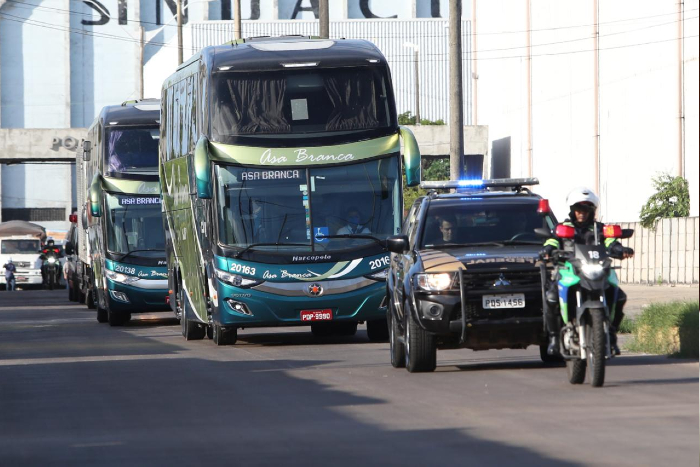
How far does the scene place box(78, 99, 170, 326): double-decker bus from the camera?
2948 cm

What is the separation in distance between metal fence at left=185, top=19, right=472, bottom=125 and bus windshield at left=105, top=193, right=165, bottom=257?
56987mm

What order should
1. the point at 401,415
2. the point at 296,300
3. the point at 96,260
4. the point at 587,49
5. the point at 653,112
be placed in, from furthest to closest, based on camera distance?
the point at 587,49 → the point at 653,112 → the point at 96,260 → the point at 296,300 → the point at 401,415

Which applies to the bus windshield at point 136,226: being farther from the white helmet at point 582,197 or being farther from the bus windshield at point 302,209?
the white helmet at point 582,197

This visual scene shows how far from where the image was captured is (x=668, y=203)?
38781mm

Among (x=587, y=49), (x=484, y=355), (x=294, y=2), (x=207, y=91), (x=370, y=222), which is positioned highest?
(x=294, y=2)

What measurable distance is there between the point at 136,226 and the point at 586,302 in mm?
18243

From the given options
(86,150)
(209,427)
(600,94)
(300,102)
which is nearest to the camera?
(209,427)

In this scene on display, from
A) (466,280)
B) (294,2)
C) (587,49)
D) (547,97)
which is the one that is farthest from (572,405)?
(294,2)

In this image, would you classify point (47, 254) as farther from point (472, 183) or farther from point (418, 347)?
point (418, 347)

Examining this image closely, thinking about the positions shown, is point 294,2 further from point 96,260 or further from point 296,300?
point 296,300

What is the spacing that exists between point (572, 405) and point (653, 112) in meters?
31.4

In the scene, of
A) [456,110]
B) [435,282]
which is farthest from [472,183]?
[456,110]

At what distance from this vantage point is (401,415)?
450 inches

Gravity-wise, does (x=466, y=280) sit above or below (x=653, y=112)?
below
